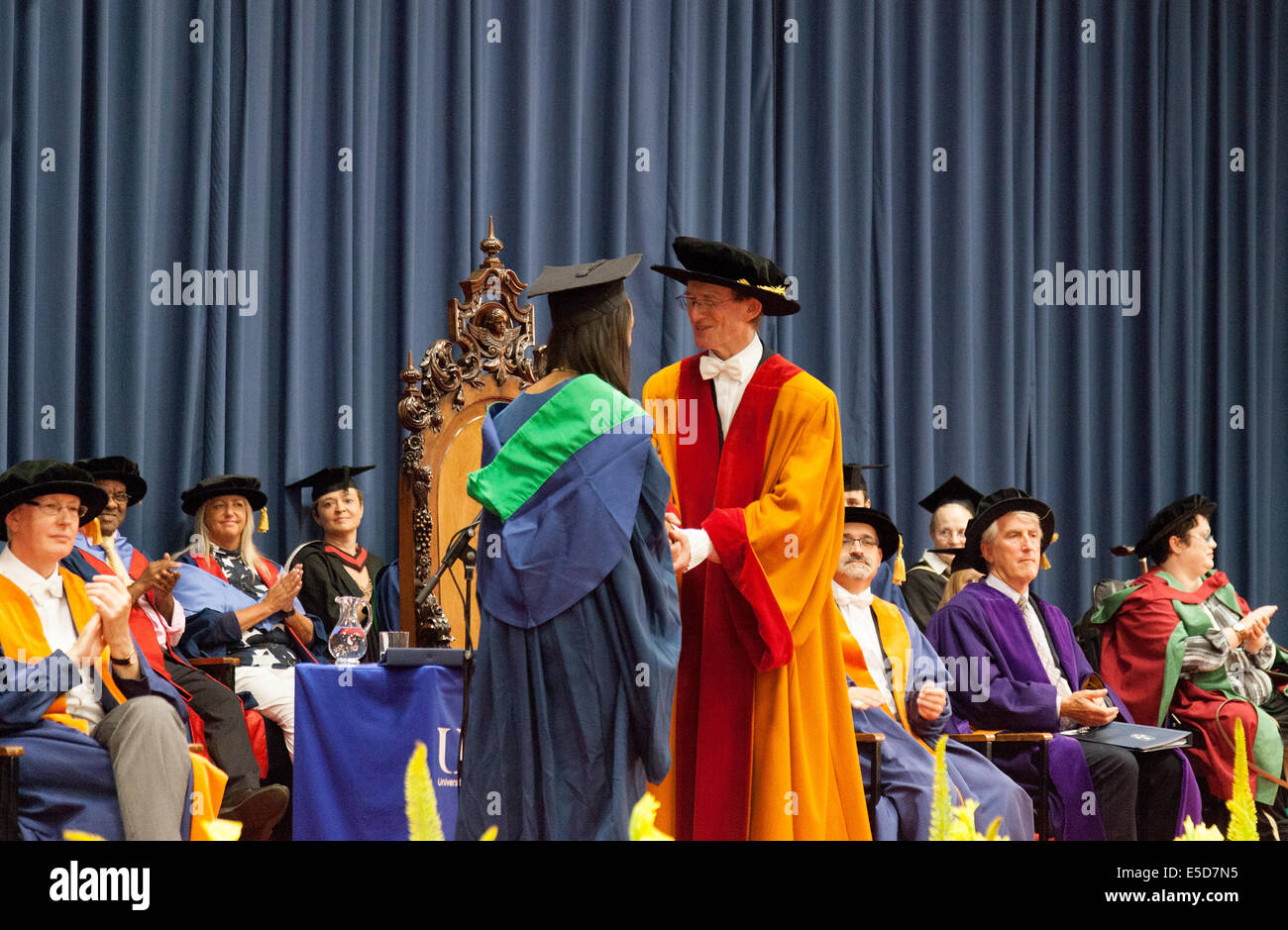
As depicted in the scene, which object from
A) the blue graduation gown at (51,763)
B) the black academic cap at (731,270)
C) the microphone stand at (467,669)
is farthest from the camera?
the blue graduation gown at (51,763)

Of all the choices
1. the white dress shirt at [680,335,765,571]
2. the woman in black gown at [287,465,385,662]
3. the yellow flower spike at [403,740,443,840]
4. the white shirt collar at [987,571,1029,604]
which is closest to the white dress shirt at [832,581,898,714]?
the white shirt collar at [987,571,1029,604]

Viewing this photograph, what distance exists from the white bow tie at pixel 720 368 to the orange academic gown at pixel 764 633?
0.15ft

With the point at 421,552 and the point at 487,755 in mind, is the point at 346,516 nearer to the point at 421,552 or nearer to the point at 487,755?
the point at 421,552

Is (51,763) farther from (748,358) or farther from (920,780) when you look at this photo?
(920,780)

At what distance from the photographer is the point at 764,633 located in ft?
9.58

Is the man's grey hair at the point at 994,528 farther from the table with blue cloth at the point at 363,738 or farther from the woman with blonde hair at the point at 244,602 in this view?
the woman with blonde hair at the point at 244,602

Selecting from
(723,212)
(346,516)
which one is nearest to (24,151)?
(346,516)

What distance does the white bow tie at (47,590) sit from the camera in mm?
3662

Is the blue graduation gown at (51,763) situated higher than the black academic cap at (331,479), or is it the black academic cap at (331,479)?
the black academic cap at (331,479)

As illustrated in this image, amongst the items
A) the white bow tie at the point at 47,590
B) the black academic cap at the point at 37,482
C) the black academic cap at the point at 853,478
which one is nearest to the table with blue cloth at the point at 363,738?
the white bow tie at the point at 47,590

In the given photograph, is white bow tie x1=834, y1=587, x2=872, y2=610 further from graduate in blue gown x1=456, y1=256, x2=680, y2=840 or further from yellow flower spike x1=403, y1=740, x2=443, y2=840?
yellow flower spike x1=403, y1=740, x2=443, y2=840

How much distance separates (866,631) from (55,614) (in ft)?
8.21

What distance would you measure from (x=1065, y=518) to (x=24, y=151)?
5.43m

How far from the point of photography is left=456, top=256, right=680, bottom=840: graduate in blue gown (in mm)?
2414
